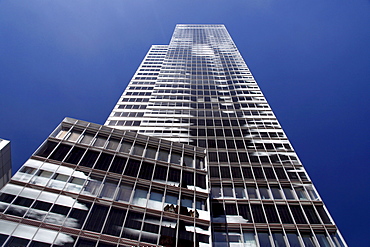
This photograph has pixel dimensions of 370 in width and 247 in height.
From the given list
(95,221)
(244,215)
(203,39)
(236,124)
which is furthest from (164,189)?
(203,39)

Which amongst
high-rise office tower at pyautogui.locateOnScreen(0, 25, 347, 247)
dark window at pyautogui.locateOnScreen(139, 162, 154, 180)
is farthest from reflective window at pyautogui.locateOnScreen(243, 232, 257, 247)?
dark window at pyautogui.locateOnScreen(139, 162, 154, 180)

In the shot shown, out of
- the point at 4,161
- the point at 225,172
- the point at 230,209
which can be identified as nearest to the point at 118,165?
the point at 4,161

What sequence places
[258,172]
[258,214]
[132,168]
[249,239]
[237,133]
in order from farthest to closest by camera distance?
[237,133], [258,172], [258,214], [249,239], [132,168]

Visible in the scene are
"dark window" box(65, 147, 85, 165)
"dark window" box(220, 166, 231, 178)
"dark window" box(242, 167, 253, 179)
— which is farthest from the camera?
"dark window" box(220, 166, 231, 178)

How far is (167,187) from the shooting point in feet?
77.7

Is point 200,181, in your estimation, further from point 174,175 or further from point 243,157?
point 243,157

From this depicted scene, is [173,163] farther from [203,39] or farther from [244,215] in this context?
[203,39]

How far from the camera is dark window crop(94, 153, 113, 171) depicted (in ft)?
77.8

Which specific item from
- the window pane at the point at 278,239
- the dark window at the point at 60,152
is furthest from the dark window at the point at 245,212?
the dark window at the point at 60,152

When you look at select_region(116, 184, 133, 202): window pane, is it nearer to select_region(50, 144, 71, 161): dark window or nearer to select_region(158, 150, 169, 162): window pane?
select_region(158, 150, 169, 162): window pane

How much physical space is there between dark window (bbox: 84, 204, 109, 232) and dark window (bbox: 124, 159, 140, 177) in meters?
4.67

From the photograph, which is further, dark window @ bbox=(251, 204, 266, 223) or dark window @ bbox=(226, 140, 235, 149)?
dark window @ bbox=(226, 140, 235, 149)

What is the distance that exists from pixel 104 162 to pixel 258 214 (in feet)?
63.4

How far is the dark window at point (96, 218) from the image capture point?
18.2 metres
